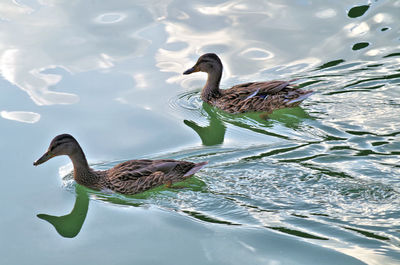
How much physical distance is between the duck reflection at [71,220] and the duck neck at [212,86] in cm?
385

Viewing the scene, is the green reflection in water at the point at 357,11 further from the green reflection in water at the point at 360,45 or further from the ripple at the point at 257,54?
the ripple at the point at 257,54

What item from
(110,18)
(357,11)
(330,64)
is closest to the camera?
(330,64)

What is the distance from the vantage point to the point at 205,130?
35.2 feet

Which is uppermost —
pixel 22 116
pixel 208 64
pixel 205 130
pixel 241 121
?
pixel 208 64

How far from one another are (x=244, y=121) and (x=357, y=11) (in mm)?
4392

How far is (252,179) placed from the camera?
346 inches

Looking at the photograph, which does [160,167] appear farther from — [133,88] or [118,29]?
[118,29]

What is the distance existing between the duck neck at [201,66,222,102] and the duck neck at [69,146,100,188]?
11.4 ft

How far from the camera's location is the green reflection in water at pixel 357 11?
45.9 feet

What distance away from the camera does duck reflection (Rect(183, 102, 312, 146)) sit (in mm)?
10413

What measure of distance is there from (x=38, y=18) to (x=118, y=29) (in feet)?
5.22

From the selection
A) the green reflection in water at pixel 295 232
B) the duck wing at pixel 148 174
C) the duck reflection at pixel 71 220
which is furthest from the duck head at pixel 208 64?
the green reflection in water at pixel 295 232

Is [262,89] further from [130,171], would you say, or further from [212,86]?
[130,171]

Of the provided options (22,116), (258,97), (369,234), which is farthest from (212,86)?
(369,234)
